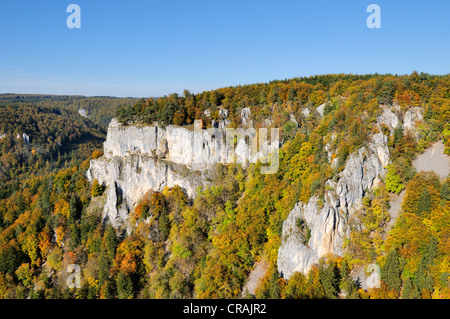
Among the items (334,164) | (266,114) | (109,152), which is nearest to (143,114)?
(109,152)


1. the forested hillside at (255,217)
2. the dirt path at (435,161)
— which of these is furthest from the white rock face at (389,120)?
the dirt path at (435,161)

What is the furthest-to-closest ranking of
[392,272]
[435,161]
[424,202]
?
[435,161] → [424,202] → [392,272]

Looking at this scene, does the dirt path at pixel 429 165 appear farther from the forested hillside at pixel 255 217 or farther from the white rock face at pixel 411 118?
the white rock face at pixel 411 118

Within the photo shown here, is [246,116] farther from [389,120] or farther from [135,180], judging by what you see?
[135,180]

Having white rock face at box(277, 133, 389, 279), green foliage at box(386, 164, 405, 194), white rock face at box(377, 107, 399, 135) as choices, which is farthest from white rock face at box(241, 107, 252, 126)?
green foliage at box(386, 164, 405, 194)

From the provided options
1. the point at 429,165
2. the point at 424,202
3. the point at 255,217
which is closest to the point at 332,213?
the point at 424,202

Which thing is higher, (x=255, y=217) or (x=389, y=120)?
(x=389, y=120)

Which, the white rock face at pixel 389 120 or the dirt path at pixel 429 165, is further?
the white rock face at pixel 389 120
